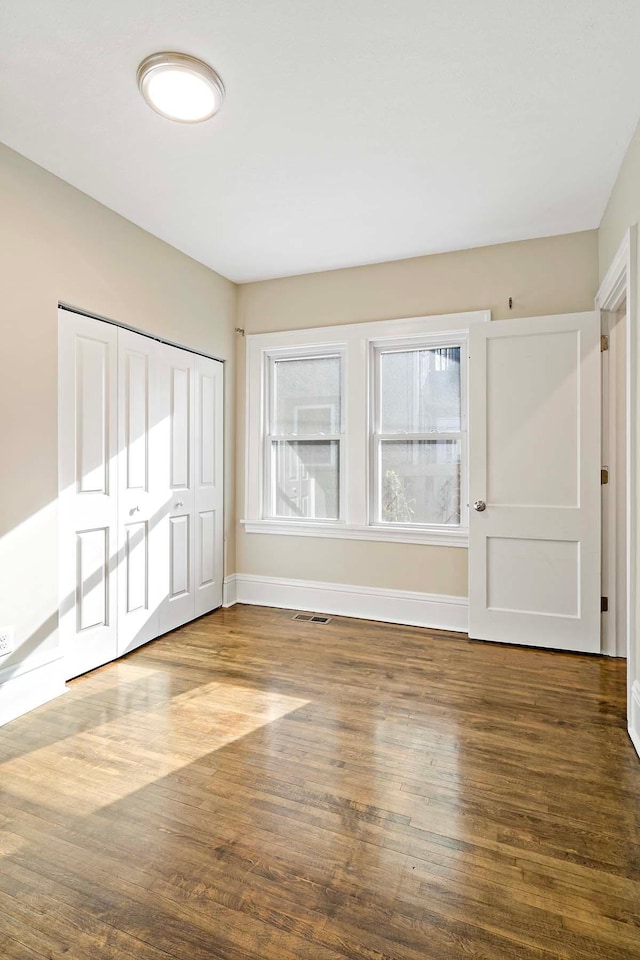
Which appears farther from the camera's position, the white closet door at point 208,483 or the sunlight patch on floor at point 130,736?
the white closet door at point 208,483

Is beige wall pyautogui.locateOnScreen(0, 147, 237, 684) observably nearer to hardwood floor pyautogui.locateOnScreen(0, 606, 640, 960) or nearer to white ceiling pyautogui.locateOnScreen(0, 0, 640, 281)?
white ceiling pyautogui.locateOnScreen(0, 0, 640, 281)

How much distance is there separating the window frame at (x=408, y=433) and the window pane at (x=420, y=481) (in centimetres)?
3

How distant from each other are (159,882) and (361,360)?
343 centimetres

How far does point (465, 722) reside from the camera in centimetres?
250

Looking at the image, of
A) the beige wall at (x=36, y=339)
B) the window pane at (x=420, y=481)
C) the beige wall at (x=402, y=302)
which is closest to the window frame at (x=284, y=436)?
the beige wall at (x=402, y=302)

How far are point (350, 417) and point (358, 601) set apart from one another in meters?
1.46

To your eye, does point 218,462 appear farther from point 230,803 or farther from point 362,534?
point 230,803

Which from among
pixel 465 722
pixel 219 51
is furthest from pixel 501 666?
pixel 219 51

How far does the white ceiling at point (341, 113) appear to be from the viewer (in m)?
1.85

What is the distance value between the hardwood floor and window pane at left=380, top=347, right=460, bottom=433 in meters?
1.85

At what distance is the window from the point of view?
3.99 m

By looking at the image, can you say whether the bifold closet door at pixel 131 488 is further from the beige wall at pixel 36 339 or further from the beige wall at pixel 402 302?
the beige wall at pixel 402 302

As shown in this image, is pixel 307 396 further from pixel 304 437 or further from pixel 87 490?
pixel 87 490

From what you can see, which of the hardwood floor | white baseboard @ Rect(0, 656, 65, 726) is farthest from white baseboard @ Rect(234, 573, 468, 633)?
white baseboard @ Rect(0, 656, 65, 726)
